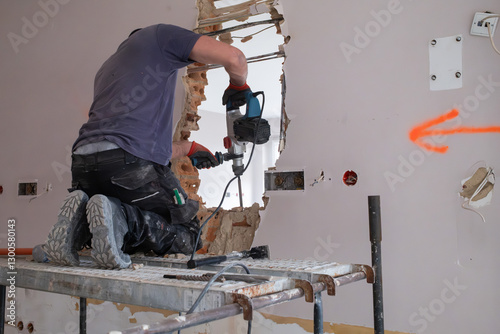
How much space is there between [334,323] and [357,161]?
2.60 feet

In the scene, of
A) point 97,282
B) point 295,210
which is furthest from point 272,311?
point 97,282

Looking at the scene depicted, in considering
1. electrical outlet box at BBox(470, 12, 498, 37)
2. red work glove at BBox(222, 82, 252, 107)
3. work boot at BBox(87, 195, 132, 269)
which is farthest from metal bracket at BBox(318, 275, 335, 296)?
electrical outlet box at BBox(470, 12, 498, 37)

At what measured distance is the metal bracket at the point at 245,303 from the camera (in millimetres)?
972

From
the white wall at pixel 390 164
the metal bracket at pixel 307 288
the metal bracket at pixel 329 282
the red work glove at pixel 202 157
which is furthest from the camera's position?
the red work glove at pixel 202 157

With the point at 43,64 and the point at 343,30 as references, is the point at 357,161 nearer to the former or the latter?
the point at 343,30

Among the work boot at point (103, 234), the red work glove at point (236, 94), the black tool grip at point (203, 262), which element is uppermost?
the red work glove at point (236, 94)

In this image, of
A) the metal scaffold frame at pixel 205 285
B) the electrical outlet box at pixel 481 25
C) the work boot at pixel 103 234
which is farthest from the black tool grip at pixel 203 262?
the electrical outlet box at pixel 481 25

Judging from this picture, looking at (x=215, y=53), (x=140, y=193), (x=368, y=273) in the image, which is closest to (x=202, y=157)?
(x=140, y=193)

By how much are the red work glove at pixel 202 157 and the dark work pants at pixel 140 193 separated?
0.42 metres

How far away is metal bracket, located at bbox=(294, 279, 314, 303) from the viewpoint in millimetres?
1141

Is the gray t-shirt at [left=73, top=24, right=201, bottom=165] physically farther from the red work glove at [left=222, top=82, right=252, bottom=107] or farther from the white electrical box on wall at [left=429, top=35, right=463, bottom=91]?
the white electrical box on wall at [left=429, top=35, right=463, bottom=91]

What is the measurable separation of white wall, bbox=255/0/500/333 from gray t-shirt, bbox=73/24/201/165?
763 millimetres

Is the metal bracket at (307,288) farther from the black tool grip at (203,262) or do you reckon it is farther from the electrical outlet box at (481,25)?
the electrical outlet box at (481,25)

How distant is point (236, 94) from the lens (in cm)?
200
